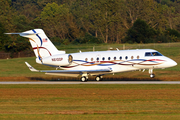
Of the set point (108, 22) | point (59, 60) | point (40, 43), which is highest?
point (108, 22)

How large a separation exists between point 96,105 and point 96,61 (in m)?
13.4

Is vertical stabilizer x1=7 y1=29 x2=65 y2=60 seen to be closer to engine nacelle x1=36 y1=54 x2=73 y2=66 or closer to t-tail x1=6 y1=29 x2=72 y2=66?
t-tail x1=6 y1=29 x2=72 y2=66

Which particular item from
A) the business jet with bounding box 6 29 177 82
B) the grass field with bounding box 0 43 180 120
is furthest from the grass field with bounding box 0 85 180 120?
the business jet with bounding box 6 29 177 82

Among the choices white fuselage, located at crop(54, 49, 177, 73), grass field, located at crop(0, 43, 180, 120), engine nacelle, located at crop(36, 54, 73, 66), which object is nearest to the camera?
grass field, located at crop(0, 43, 180, 120)

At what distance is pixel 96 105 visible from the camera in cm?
1548

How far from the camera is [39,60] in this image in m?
30.0

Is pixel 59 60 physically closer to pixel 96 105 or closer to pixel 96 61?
pixel 96 61

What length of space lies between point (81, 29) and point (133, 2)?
718 inches

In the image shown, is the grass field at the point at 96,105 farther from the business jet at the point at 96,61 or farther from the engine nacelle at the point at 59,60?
the engine nacelle at the point at 59,60

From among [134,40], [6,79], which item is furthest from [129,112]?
[134,40]

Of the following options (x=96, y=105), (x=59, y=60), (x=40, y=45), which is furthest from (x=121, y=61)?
(x=96, y=105)

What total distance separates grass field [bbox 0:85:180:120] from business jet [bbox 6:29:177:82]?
595 cm

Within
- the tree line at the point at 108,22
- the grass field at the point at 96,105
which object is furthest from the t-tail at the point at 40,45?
the tree line at the point at 108,22

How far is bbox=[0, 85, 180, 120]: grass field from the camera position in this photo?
41.3ft
